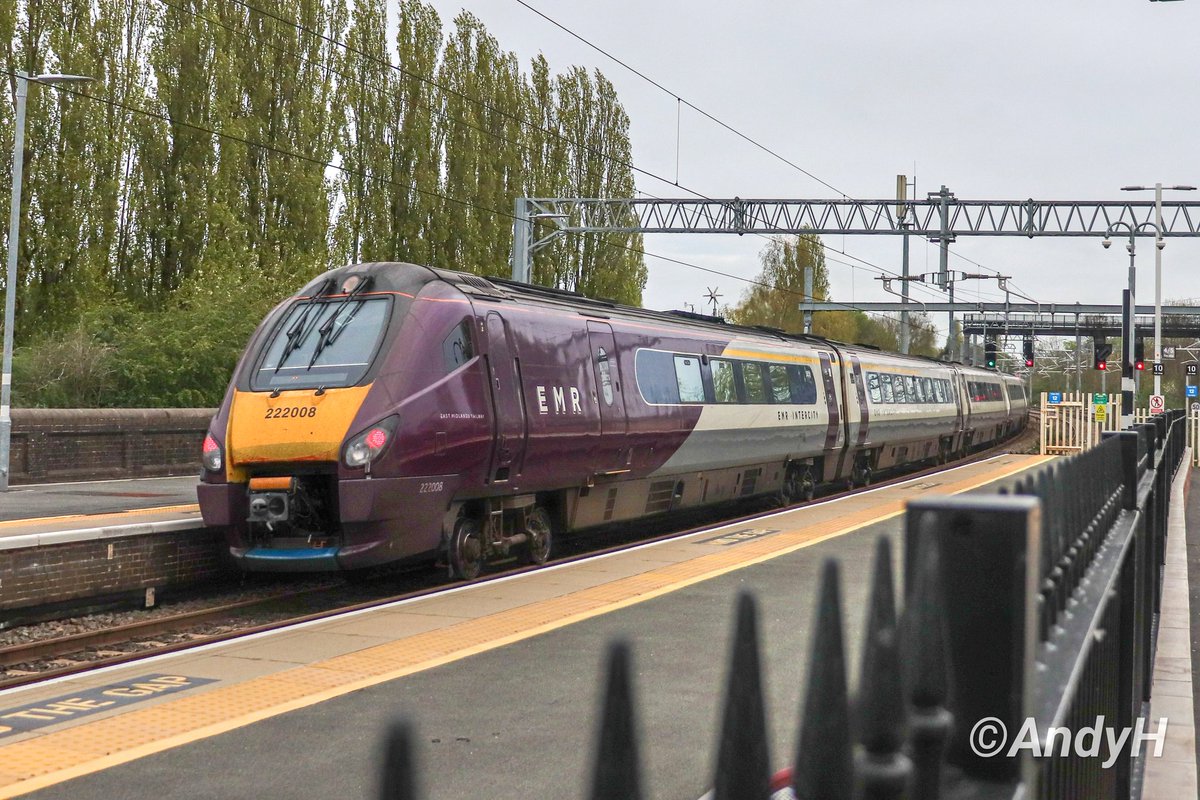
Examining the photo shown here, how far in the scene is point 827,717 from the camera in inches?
54.3

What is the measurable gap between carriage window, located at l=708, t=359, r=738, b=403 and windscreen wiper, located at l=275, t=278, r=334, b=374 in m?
6.70

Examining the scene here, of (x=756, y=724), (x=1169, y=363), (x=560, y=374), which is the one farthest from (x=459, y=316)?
(x=1169, y=363)

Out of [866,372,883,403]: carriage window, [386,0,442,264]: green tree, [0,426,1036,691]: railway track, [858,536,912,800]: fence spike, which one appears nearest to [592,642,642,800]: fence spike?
[858,536,912,800]: fence spike

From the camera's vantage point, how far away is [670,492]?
53.8ft

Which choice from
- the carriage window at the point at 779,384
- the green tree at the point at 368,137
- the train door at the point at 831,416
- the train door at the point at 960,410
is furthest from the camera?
the green tree at the point at 368,137

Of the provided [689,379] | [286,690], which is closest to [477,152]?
[689,379]

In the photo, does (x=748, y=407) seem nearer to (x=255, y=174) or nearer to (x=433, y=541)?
(x=433, y=541)

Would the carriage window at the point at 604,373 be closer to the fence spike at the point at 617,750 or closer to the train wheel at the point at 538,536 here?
the train wheel at the point at 538,536

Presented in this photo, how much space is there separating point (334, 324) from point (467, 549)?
2.50 metres

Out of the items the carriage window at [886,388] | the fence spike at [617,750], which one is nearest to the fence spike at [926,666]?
the fence spike at [617,750]

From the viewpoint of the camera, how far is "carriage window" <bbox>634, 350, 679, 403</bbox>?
1517 centimetres

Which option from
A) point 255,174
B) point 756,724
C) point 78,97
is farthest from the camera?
point 255,174

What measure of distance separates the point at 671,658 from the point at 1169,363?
90.9m

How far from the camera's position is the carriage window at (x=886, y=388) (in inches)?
1025
